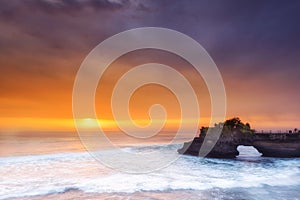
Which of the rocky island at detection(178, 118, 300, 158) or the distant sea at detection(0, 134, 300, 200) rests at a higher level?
the rocky island at detection(178, 118, 300, 158)

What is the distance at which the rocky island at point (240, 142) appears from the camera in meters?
39.9

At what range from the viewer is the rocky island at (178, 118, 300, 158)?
39938 mm

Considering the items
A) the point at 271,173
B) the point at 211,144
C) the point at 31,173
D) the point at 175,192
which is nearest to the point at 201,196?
the point at 175,192

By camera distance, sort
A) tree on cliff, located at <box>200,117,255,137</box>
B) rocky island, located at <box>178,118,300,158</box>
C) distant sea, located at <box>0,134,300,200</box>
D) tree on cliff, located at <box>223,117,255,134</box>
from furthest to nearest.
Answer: tree on cliff, located at <box>223,117,255,134</box>
tree on cliff, located at <box>200,117,255,137</box>
rocky island, located at <box>178,118,300,158</box>
distant sea, located at <box>0,134,300,200</box>

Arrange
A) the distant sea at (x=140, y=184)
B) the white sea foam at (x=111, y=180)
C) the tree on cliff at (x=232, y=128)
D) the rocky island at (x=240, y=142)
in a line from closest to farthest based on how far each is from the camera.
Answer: the distant sea at (x=140, y=184)
the white sea foam at (x=111, y=180)
the rocky island at (x=240, y=142)
the tree on cliff at (x=232, y=128)

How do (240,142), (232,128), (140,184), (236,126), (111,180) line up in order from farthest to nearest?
(236,126) < (232,128) < (240,142) < (111,180) < (140,184)

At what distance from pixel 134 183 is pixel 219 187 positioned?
7.11 m

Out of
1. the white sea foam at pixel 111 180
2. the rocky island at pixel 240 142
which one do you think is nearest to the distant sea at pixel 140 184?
the white sea foam at pixel 111 180

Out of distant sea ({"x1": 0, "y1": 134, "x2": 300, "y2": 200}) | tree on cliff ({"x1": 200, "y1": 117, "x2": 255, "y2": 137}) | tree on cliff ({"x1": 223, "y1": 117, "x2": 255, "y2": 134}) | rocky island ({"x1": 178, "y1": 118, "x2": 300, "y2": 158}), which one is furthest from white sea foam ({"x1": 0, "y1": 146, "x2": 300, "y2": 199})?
tree on cliff ({"x1": 223, "y1": 117, "x2": 255, "y2": 134})

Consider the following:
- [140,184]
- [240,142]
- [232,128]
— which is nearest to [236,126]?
[232,128]

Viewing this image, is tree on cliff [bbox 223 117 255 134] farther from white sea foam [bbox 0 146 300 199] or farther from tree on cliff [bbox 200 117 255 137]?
white sea foam [bbox 0 146 300 199]

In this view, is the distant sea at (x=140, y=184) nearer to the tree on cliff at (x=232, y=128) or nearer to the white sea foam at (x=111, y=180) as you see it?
the white sea foam at (x=111, y=180)

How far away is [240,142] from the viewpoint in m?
43.0

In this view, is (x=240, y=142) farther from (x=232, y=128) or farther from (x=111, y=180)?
(x=111, y=180)
